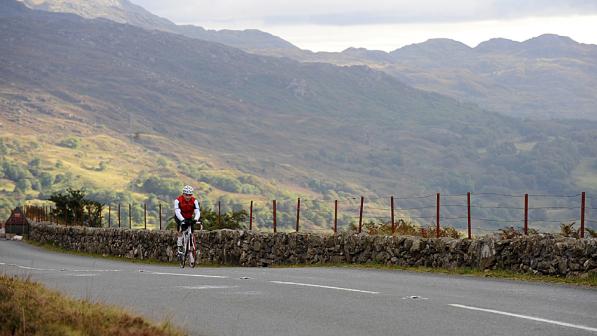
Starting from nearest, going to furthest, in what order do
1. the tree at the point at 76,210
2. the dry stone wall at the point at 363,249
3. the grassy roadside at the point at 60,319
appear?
the grassy roadside at the point at 60,319
the dry stone wall at the point at 363,249
the tree at the point at 76,210

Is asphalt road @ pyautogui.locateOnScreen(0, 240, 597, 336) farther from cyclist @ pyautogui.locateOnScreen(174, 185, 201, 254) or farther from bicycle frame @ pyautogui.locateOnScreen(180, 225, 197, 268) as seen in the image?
bicycle frame @ pyautogui.locateOnScreen(180, 225, 197, 268)

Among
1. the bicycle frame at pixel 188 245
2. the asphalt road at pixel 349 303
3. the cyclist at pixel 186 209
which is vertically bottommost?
the asphalt road at pixel 349 303

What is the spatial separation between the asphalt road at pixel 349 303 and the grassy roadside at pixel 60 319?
987 mm

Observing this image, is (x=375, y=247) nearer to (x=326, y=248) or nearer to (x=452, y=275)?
(x=326, y=248)

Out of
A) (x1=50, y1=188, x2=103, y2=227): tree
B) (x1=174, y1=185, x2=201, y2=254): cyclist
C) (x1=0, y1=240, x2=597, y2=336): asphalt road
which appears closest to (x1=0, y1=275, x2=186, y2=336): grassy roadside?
(x1=0, y1=240, x2=597, y2=336): asphalt road

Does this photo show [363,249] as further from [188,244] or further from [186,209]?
[186,209]

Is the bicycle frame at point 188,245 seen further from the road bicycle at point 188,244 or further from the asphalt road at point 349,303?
the asphalt road at point 349,303

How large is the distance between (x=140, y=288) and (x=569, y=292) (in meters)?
6.46

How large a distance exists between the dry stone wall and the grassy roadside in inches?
386

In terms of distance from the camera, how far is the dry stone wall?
19.3 meters

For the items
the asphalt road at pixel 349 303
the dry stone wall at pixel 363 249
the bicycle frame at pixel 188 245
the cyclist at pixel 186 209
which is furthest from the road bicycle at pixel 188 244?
the asphalt road at pixel 349 303

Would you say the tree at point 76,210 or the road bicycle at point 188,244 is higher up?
the tree at point 76,210

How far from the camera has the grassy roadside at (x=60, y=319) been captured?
9.92 metres

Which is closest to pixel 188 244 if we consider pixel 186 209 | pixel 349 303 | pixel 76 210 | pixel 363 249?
pixel 186 209
